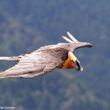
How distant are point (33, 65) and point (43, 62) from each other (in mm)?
583

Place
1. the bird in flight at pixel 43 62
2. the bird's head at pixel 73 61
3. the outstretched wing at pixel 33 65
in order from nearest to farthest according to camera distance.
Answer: the outstretched wing at pixel 33 65 → the bird in flight at pixel 43 62 → the bird's head at pixel 73 61

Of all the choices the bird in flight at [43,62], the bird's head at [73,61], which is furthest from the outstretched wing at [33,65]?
the bird's head at [73,61]

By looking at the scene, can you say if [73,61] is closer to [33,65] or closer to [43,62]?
[43,62]

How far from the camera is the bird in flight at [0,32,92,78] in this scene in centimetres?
1107

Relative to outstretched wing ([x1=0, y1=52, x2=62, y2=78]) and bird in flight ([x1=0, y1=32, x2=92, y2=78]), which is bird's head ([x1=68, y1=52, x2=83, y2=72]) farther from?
outstretched wing ([x1=0, y1=52, x2=62, y2=78])

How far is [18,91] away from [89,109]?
31225 mm

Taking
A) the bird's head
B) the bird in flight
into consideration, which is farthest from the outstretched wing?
the bird's head

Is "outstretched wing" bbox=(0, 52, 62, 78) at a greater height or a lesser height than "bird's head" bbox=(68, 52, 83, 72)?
lesser

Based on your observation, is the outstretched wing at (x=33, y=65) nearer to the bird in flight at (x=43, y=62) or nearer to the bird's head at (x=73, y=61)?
the bird in flight at (x=43, y=62)

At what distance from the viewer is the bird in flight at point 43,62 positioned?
11.1 m

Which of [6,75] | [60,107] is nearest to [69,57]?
[6,75]

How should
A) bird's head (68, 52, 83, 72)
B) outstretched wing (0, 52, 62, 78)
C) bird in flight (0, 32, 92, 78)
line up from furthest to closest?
bird's head (68, 52, 83, 72)
bird in flight (0, 32, 92, 78)
outstretched wing (0, 52, 62, 78)

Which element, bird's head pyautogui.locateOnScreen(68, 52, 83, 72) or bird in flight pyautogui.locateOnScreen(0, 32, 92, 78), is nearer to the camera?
bird in flight pyautogui.locateOnScreen(0, 32, 92, 78)

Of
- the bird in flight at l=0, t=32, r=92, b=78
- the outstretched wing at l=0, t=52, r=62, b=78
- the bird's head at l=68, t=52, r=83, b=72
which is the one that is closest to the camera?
the outstretched wing at l=0, t=52, r=62, b=78
